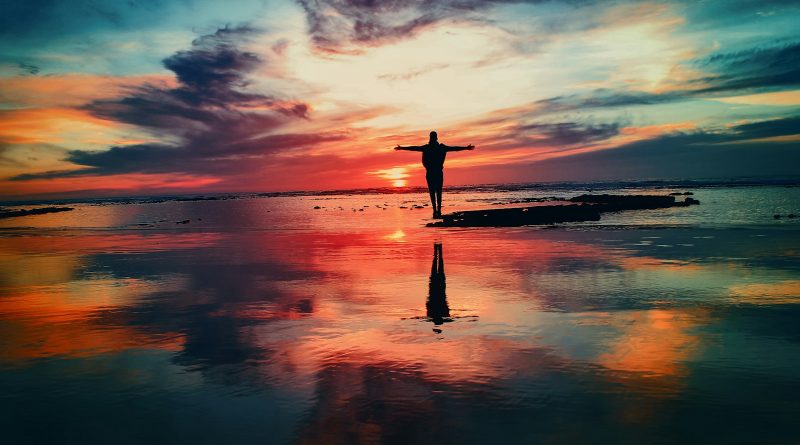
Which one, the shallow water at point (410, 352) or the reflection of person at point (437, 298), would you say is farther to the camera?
the reflection of person at point (437, 298)

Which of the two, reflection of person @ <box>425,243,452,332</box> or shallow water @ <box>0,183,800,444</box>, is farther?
reflection of person @ <box>425,243,452,332</box>

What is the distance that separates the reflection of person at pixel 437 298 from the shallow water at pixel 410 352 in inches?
2.7

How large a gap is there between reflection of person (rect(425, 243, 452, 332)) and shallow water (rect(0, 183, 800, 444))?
70 mm

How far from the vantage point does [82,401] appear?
17.8 feet

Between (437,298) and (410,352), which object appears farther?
(437,298)

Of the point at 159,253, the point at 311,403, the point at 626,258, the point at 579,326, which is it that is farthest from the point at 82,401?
the point at 159,253

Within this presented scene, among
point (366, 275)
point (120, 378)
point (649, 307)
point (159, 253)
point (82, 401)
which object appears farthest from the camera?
point (159, 253)

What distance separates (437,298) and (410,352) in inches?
132

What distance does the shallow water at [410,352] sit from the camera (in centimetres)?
477

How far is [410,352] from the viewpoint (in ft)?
22.1

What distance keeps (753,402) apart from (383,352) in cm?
383

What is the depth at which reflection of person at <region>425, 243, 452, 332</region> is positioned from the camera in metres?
8.52

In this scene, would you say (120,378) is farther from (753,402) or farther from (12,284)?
(12,284)

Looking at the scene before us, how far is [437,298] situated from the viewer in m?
10.0
